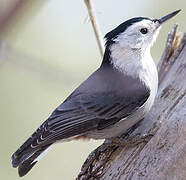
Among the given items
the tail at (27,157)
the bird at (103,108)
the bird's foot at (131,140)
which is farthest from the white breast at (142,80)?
the tail at (27,157)

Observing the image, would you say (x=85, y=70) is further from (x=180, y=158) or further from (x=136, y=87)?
(x=180, y=158)

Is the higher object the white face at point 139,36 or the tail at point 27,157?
the white face at point 139,36

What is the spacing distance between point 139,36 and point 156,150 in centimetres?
115

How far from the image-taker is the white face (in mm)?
3510

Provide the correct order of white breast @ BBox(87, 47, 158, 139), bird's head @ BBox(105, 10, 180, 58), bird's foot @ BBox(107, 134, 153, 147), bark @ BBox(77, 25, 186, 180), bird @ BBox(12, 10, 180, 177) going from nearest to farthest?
bark @ BBox(77, 25, 186, 180) → bird's foot @ BBox(107, 134, 153, 147) → bird @ BBox(12, 10, 180, 177) → white breast @ BBox(87, 47, 158, 139) → bird's head @ BBox(105, 10, 180, 58)

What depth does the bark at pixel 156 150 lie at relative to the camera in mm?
2631

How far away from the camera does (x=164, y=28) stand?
546 centimetres

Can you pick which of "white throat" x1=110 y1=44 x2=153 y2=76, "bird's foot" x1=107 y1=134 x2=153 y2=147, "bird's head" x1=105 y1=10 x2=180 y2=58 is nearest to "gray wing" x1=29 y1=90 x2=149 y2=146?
"bird's foot" x1=107 y1=134 x2=153 y2=147

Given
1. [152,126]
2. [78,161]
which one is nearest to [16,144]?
[78,161]

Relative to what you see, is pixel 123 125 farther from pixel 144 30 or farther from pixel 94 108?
pixel 144 30

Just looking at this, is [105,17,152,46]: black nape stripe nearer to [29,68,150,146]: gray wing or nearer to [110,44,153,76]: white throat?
[110,44,153,76]: white throat

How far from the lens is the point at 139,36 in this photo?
3.54m

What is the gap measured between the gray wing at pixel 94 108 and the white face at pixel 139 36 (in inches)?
14.7

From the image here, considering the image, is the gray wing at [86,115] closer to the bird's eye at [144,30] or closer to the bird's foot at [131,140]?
the bird's foot at [131,140]
